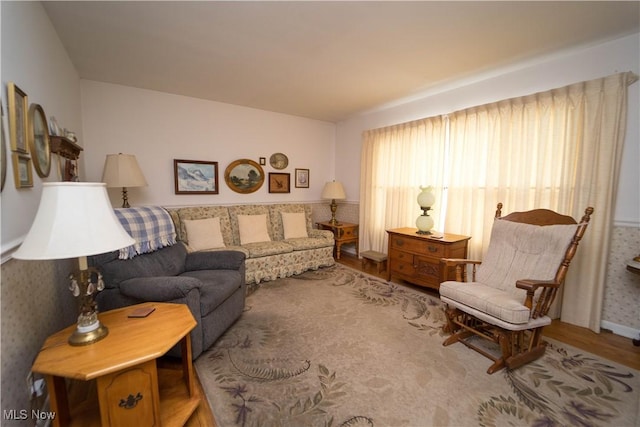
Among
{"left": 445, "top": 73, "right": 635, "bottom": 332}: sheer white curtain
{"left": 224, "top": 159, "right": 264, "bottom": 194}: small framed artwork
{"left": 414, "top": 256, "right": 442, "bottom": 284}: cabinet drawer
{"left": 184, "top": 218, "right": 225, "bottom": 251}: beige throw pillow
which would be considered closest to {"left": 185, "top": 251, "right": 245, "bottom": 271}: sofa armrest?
{"left": 184, "top": 218, "right": 225, "bottom": 251}: beige throw pillow

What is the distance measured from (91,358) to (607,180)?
365 cm

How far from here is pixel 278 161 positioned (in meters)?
4.48

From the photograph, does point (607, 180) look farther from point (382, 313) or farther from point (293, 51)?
point (293, 51)

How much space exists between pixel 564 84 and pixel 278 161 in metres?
3.63

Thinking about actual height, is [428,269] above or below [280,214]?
below

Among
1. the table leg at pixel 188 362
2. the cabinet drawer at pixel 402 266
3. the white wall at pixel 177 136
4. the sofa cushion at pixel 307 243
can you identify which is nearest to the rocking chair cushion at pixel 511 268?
the cabinet drawer at pixel 402 266

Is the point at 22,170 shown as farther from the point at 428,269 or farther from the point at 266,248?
the point at 428,269

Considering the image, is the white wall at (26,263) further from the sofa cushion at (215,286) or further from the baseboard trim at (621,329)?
the baseboard trim at (621,329)

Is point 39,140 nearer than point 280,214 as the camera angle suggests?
Yes

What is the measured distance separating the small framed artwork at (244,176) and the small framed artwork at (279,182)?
0.19 m

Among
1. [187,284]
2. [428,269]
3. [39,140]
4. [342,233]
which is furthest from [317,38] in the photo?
[342,233]

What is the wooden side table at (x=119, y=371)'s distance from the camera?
1052 mm

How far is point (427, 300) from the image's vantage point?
9.66 ft

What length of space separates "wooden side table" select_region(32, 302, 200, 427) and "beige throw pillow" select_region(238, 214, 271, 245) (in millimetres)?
2384
